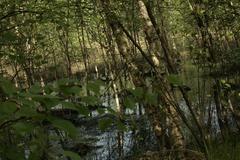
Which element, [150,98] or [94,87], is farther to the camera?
[150,98]

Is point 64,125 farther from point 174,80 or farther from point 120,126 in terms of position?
point 174,80

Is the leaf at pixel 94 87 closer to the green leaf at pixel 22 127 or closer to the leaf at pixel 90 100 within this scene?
the leaf at pixel 90 100

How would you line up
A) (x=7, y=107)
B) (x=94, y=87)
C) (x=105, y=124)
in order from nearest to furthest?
1. (x=7, y=107)
2. (x=94, y=87)
3. (x=105, y=124)

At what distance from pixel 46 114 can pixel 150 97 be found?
23.7 inches

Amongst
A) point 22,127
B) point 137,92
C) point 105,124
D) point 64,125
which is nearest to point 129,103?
point 137,92

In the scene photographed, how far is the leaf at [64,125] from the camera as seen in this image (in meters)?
1.87

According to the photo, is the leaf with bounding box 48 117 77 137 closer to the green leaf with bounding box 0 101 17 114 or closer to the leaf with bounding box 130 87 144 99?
the green leaf with bounding box 0 101 17 114

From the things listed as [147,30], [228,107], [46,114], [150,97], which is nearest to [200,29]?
[147,30]

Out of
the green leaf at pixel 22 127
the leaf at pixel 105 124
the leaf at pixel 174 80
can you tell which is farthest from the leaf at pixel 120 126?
the green leaf at pixel 22 127

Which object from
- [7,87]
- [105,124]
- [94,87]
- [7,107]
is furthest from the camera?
[105,124]

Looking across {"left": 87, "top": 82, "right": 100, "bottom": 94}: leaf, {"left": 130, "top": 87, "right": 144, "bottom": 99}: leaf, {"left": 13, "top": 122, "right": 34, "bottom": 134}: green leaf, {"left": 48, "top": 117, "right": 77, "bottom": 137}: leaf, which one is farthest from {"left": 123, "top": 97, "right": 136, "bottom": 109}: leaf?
{"left": 13, "top": 122, "right": 34, "bottom": 134}: green leaf

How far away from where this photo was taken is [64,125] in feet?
6.18

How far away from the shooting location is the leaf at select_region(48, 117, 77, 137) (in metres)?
1.87

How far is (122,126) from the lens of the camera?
2.26m
